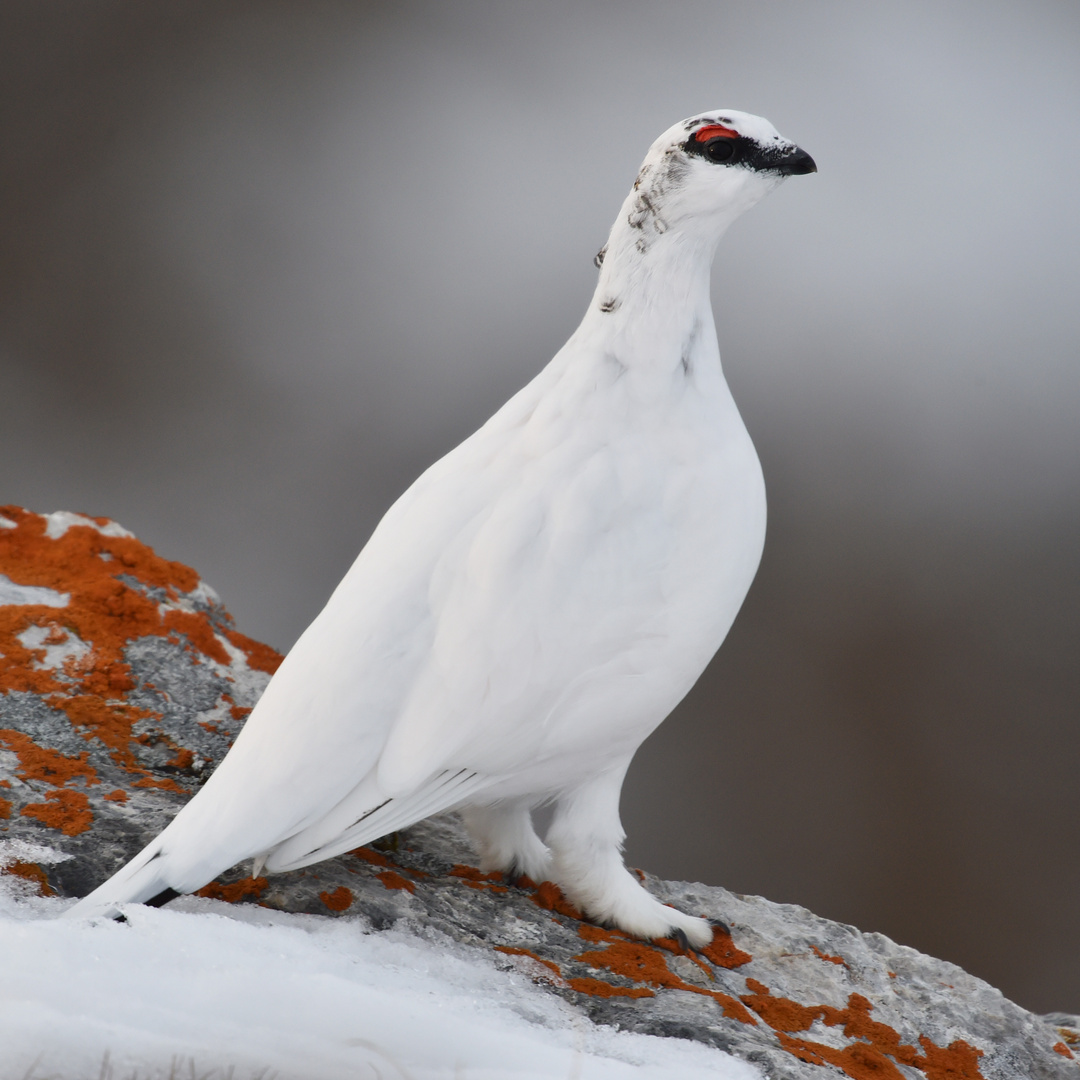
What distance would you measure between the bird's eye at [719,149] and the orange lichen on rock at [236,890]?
136 cm

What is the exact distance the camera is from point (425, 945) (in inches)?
62.1

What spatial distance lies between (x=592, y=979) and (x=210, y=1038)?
0.63 meters

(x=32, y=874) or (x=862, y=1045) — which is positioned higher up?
(x=32, y=874)

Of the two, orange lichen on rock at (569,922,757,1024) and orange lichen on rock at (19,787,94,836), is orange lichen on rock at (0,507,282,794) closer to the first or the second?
orange lichen on rock at (19,787,94,836)

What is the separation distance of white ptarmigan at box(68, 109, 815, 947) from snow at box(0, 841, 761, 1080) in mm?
121

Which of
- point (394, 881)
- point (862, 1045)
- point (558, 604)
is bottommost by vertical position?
point (862, 1045)

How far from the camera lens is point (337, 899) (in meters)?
1.63

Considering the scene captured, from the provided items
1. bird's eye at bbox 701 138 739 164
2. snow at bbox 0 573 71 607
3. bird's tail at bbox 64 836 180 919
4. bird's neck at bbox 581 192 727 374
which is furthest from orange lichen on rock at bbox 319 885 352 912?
bird's eye at bbox 701 138 739 164

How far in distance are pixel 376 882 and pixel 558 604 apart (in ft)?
1.83

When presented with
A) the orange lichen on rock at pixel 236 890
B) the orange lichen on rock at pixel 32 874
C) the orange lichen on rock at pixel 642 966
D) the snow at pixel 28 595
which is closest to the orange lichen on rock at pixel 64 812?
the orange lichen on rock at pixel 32 874

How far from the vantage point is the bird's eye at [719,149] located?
5.63ft

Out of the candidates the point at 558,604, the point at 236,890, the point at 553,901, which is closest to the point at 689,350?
the point at 558,604

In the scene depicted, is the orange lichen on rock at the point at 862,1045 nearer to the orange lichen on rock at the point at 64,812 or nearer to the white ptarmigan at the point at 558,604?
the white ptarmigan at the point at 558,604

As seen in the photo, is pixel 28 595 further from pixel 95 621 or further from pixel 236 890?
pixel 236 890
